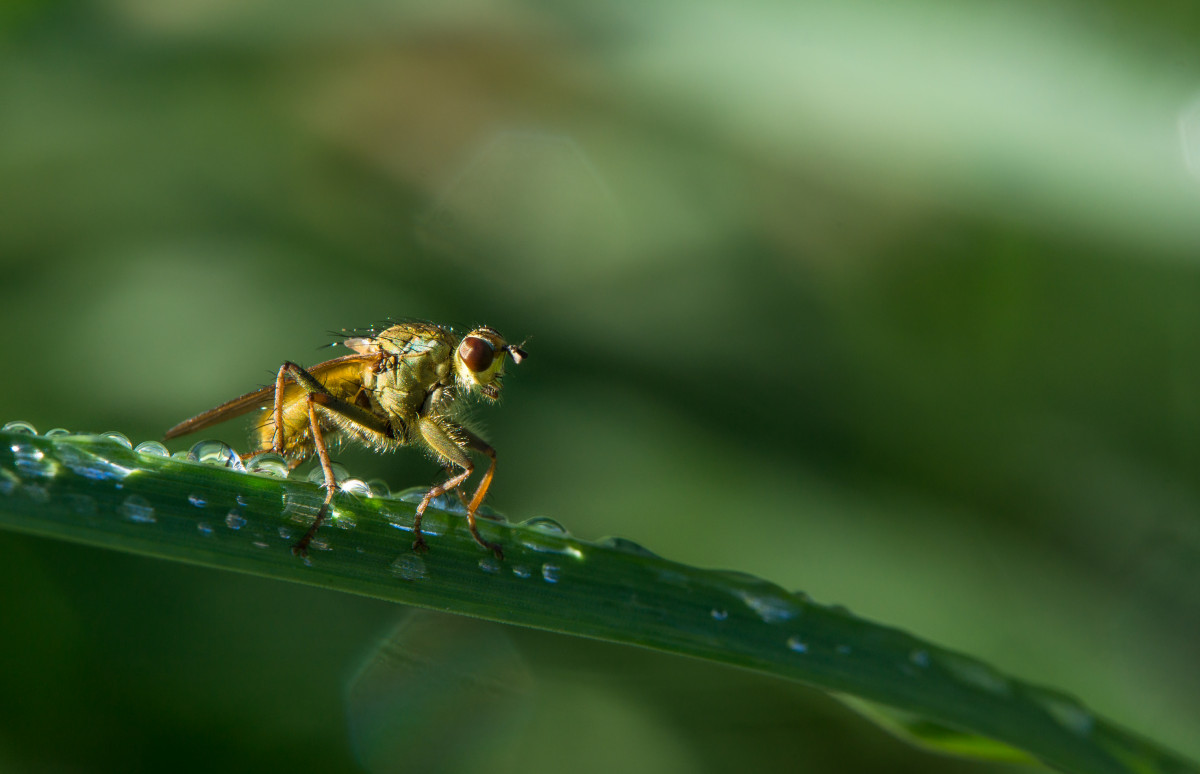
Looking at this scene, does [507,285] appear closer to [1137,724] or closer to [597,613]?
[597,613]

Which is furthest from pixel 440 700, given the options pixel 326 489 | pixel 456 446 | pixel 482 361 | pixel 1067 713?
pixel 1067 713

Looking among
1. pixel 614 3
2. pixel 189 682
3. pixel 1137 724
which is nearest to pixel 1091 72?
pixel 614 3

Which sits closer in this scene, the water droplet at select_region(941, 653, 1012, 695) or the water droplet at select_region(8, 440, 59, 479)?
the water droplet at select_region(8, 440, 59, 479)

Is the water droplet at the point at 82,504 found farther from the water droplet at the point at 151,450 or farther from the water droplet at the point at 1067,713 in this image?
the water droplet at the point at 1067,713

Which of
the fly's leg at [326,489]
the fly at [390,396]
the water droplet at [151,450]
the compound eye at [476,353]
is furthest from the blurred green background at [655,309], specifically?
the water droplet at [151,450]

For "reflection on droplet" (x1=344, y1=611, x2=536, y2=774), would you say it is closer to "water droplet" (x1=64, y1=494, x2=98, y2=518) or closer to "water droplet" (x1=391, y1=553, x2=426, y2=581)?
"water droplet" (x1=391, y1=553, x2=426, y2=581)

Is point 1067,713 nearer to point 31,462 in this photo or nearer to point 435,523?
point 435,523

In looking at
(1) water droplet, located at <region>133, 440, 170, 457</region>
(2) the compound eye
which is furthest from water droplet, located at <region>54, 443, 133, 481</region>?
(2) the compound eye
